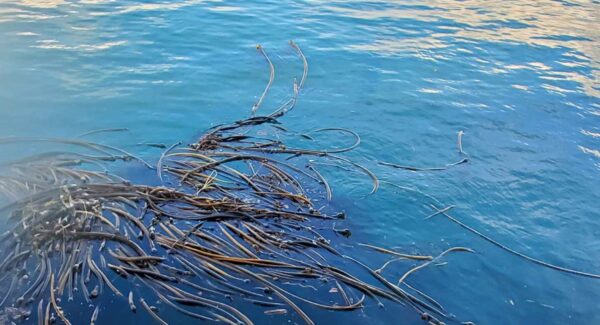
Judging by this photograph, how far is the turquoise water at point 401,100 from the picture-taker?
5297 mm

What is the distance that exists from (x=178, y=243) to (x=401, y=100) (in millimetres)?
4436

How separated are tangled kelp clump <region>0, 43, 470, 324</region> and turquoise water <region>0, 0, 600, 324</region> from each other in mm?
290

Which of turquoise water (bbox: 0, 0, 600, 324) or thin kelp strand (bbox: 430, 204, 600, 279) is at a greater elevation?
turquoise water (bbox: 0, 0, 600, 324)

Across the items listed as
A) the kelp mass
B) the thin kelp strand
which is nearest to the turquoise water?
the thin kelp strand

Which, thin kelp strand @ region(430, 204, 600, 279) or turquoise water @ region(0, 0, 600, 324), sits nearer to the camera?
thin kelp strand @ region(430, 204, 600, 279)

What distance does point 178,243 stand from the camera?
4836mm

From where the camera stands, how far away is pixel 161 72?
847cm

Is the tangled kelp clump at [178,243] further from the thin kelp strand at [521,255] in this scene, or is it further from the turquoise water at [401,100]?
the thin kelp strand at [521,255]

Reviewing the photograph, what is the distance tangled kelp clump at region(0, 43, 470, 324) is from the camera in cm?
433

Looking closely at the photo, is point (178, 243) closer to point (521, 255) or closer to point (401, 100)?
point (521, 255)

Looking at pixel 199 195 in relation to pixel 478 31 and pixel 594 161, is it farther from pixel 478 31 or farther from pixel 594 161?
pixel 478 31

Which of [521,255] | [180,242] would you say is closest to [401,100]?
[521,255]

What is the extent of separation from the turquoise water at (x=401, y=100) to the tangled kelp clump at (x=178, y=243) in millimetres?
290

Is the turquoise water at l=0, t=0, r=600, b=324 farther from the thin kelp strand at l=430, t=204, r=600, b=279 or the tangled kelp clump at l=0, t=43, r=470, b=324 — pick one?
the tangled kelp clump at l=0, t=43, r=470, b=324
